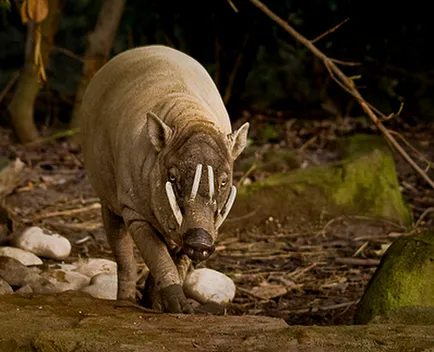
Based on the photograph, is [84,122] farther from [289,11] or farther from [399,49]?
Answer: [399,49]

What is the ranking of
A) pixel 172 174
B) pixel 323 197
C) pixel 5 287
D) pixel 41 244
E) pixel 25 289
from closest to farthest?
pixel 172 174
pixel 5 287
pixel 25 289
pixel 41 244
pixel 323 197

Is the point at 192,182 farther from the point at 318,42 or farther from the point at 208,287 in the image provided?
the point at 318,42

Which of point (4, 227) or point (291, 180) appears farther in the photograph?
point (291, 180)

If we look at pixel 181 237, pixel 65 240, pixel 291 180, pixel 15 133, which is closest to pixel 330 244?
pixel 291 180

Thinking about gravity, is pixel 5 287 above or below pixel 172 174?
below

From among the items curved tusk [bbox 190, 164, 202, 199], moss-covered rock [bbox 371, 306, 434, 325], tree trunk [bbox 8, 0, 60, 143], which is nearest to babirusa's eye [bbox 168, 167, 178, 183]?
curved tusk [bbox 190, 164, 202, 199]

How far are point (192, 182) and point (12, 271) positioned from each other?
1411mm

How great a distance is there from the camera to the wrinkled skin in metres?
3.58

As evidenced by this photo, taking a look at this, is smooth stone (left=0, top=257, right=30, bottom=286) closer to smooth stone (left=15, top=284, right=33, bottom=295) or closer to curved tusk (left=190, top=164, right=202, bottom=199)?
smooth stone (left=15, top=284, right=33, bottom=295)

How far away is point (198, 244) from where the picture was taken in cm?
341

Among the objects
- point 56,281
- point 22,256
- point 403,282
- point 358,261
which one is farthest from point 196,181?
point 358,261

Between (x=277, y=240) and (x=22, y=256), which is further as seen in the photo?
(x=277, y=240)

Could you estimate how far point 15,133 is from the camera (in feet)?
28.4

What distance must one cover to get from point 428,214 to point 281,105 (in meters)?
4.48
